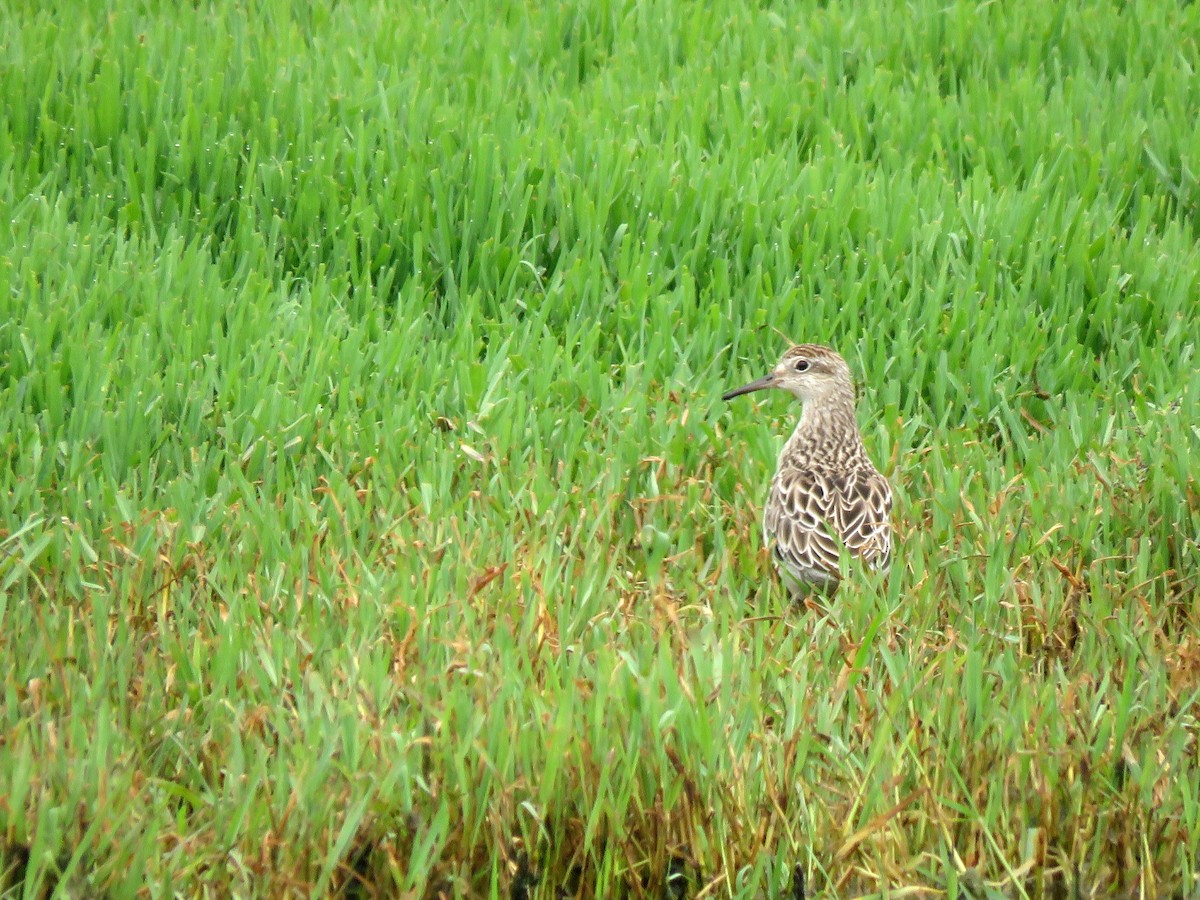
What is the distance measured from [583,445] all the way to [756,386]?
0.66m

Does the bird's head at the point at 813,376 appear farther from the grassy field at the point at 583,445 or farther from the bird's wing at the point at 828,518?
the bird's wing at the point at 828,518

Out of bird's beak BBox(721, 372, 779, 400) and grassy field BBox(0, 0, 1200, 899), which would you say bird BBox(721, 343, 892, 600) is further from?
grassy field BBox(0, 0, 1200, 899)

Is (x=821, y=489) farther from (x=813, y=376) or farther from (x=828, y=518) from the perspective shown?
(x=813, y=376)

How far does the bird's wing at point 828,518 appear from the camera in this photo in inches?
175

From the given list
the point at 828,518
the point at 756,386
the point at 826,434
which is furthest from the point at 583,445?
the point at 828,518

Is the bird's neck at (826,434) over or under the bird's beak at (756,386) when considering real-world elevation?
under

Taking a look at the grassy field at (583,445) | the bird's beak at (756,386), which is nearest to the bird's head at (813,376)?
the bird's beak at (756,386)

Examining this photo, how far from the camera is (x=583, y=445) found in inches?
199

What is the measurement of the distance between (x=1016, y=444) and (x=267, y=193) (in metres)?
3.26

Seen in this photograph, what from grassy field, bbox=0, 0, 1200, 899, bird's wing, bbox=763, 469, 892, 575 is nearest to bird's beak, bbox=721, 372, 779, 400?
grassy field, bbox=0, 0, 1200, 899

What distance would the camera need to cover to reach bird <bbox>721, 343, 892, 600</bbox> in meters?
4.47

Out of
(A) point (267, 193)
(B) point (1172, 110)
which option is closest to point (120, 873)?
(A) point (267, 193)

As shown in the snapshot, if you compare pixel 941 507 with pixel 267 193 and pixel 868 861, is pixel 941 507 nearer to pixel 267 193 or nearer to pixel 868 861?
pixel 868 861

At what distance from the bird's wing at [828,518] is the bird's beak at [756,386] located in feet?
1.64
